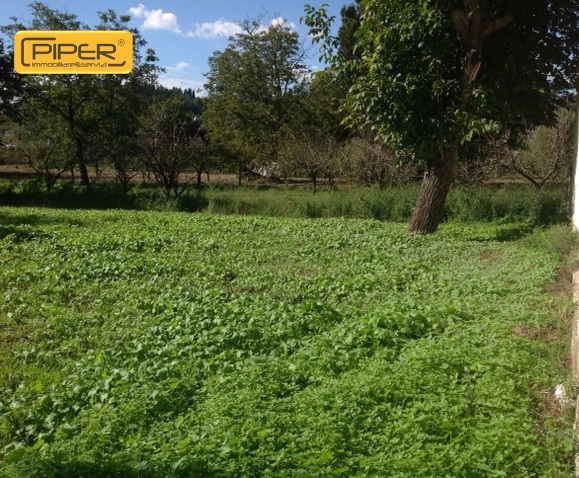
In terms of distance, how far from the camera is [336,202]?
15914 mm

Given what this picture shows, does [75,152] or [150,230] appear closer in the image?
[150,230]

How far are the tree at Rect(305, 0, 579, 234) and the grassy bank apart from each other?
2.61 meters

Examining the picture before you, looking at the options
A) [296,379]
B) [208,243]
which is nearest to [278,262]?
[208,243]

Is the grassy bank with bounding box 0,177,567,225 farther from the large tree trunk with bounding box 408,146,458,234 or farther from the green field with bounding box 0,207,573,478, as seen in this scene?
the green field with bounding box 0,207,573,478

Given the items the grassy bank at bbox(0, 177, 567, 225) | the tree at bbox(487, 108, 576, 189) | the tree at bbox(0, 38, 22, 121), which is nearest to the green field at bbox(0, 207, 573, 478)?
the grassy bank at bbox(0, 177, 567, 225)

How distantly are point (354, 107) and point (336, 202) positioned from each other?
6139mm

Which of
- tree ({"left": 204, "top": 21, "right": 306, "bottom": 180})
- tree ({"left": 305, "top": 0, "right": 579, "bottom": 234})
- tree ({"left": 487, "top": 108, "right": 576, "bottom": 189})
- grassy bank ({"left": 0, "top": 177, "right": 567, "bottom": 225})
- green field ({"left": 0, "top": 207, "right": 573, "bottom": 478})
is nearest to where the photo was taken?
green field ({"left": 0, "top": 207, "right": 573, "bottom": 478})

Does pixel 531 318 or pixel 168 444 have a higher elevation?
pixel 531 318

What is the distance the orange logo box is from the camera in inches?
494

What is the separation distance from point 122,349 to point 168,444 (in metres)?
1.83

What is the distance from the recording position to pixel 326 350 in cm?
424

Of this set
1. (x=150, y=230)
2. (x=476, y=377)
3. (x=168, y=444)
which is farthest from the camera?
(x=150, y=230)

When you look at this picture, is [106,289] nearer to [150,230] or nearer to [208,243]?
[208,243]

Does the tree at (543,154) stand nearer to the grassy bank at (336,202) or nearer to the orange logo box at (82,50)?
the grassy bank at (336,202)
